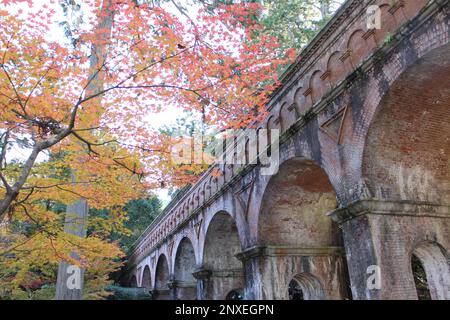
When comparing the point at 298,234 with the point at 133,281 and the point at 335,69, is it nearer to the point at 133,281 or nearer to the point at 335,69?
the point at 335,69

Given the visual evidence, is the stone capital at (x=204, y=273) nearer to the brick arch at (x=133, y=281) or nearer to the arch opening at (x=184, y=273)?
the arch opening at (x=184, y=273)

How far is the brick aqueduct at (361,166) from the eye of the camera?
5637mm

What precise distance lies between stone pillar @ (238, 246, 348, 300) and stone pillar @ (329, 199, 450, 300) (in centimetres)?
335

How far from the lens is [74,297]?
9.14 metres

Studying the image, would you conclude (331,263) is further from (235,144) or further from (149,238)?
(149,238)

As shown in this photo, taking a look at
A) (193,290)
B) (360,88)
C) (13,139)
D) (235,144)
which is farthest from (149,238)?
(360,88)

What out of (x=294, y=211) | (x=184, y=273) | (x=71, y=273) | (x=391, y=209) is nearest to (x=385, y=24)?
(x=391, y=209)

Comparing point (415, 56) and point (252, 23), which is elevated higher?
point (252, 23)

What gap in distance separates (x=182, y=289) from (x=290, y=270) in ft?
29.7

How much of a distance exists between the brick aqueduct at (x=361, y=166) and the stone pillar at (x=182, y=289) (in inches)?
312

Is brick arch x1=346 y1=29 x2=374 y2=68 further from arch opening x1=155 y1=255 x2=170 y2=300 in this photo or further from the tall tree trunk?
arch opening x1=155 y1=255 x2=170 y2=300
